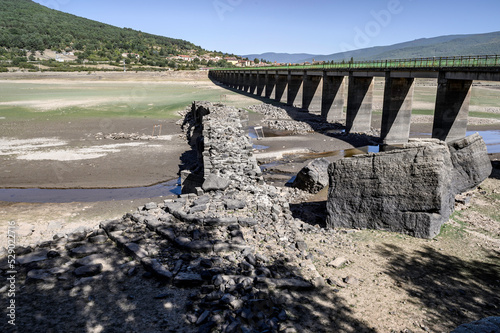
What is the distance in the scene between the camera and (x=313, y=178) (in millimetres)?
15852

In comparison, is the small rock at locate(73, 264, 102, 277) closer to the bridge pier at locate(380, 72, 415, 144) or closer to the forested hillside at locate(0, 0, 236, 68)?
the bridge pier at locate(380, 72, 415, 144)

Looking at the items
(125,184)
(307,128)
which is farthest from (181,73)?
(125,184)

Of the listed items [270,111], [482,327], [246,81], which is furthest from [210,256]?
[246,81]

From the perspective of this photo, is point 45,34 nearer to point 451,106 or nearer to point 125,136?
point 125,136

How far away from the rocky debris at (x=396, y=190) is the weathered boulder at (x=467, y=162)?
3.19 meters

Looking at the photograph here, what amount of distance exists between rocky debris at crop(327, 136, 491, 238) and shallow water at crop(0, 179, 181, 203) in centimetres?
889

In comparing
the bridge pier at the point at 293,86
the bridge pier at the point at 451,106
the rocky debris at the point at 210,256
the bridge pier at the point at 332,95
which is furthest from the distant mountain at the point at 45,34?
the rocky debris at the point at 210,256

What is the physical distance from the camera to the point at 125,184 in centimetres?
1792

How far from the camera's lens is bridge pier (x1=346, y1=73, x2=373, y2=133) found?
114 feet

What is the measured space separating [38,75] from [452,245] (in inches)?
3710

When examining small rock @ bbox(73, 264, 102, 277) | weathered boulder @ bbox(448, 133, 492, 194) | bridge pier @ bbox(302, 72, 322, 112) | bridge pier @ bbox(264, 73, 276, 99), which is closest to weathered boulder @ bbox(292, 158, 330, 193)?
weathered boulder @ bbox(448, 133, 492, 194)

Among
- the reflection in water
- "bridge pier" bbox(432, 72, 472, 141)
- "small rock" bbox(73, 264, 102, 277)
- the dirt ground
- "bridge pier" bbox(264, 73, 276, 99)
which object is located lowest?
Answer: the dirt ground

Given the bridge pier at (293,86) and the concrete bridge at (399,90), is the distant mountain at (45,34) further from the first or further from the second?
the concrete bridge at (399,90)

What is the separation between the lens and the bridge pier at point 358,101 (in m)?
34.7
